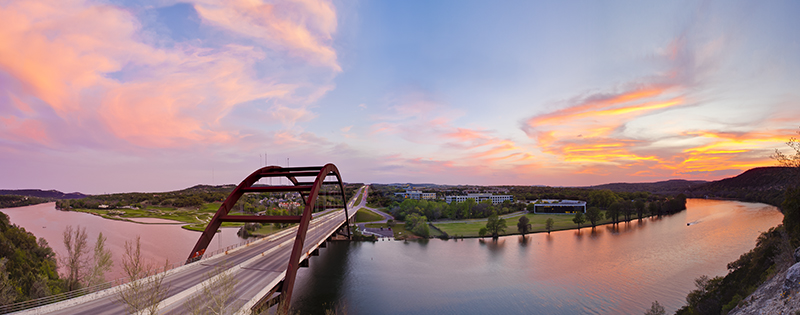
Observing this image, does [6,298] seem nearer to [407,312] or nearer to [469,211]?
[407,312]

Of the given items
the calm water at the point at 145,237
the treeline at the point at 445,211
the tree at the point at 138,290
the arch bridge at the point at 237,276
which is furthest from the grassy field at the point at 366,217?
the tree at the point at 138,290

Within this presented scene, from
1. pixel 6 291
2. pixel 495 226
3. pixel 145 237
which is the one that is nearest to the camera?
pixel 6 291

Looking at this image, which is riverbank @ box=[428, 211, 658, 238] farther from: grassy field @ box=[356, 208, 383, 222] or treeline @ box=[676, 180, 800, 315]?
treeline @ box=[676, 180, 800, 315]

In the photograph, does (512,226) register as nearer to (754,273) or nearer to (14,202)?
(754,273)

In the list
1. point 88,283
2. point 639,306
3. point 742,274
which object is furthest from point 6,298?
point 742,274

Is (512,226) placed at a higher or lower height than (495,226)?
lower

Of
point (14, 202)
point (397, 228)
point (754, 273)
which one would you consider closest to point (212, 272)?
point (754, 273)
